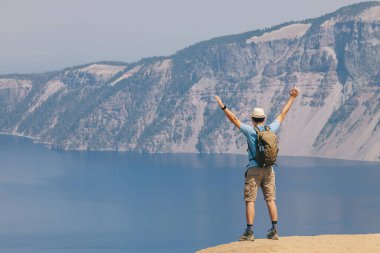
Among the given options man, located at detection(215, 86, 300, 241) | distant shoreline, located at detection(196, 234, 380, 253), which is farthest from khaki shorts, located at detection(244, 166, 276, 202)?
distant shoreline, located at detection(196, 234, 380, 253)

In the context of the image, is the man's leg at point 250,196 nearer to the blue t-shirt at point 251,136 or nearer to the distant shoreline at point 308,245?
the blue t-shirt at point 251,136

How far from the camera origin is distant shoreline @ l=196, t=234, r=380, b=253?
38.4m

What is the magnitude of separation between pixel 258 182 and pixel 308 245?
9.59ft

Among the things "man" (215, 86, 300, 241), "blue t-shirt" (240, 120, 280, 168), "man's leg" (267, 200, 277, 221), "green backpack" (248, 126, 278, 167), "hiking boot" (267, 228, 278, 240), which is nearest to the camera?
"green backpack" (248, 126, 278, 167)

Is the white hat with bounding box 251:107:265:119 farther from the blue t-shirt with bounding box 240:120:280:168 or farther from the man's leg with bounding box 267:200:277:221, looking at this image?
the man's leg with bounding box 267:200:277:221

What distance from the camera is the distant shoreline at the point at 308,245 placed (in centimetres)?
3838

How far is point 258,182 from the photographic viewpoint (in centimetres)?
3950

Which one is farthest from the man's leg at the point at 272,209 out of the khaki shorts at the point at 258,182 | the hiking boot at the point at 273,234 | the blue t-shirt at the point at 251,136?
the blue t-shirt at the point at 251,136

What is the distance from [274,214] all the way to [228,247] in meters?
2.08

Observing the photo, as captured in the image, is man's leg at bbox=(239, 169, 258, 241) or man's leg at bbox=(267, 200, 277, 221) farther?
man's leg at bbox=(267, 200, 277, 221)

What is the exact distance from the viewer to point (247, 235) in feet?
132

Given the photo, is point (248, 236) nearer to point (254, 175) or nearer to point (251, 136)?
point (254, 175)

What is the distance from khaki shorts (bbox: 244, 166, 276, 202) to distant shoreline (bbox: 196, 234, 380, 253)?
1.71 metres

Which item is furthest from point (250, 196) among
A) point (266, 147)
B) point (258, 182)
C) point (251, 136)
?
point (251, 136)
